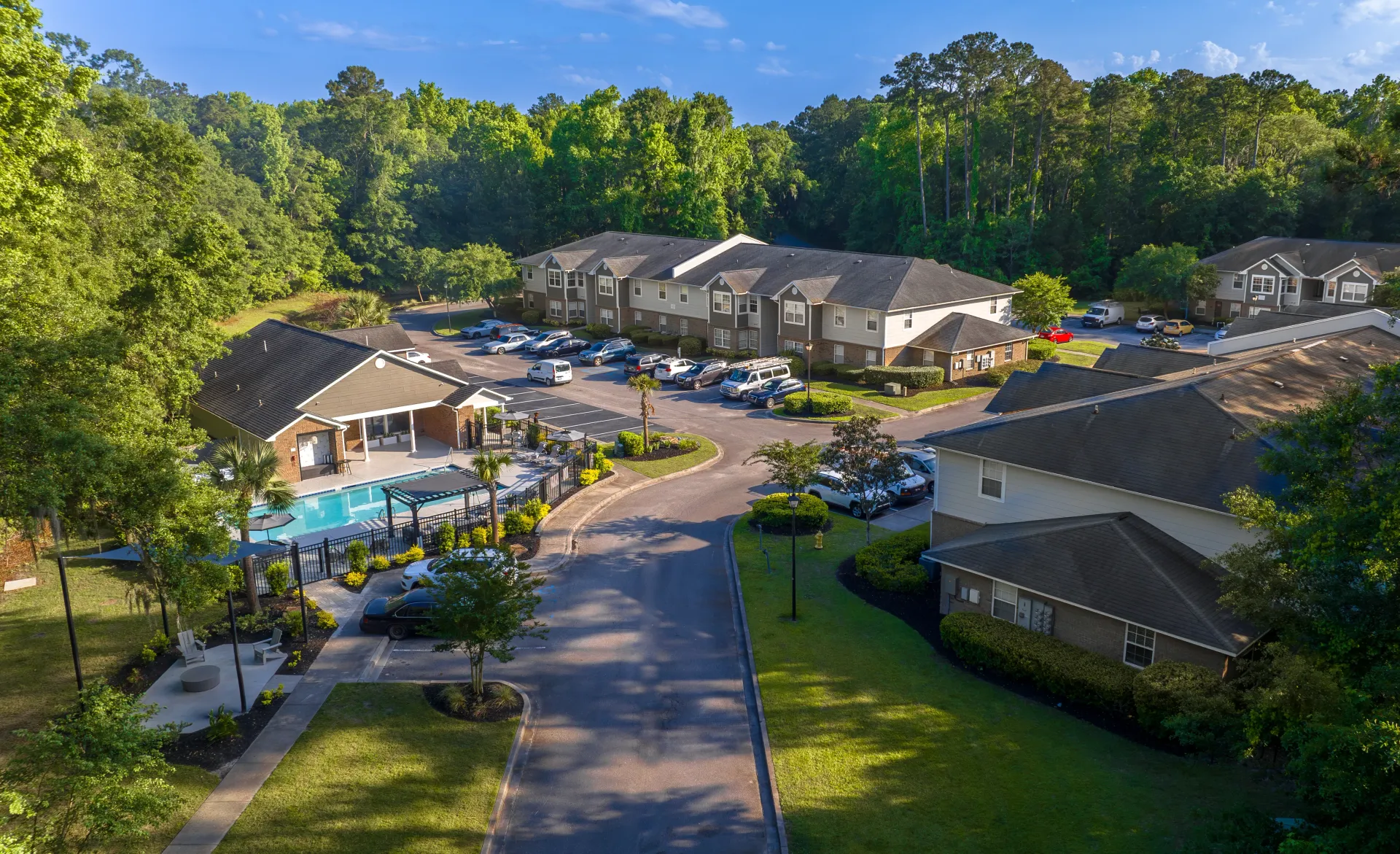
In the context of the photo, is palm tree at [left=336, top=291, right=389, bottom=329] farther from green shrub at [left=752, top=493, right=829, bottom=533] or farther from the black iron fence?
green shrub at [left=752, top=493, right=829, bottom=533]

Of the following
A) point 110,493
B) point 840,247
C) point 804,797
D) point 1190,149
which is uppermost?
point 1190,149

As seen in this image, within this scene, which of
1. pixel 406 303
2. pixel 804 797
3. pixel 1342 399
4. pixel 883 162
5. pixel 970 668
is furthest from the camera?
pixel 883 162

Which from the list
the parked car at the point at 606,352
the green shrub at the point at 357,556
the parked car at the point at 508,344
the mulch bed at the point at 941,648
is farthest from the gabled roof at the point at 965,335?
the green shrub at the point at 357,556

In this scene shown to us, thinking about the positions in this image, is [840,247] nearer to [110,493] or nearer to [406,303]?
[406,303]

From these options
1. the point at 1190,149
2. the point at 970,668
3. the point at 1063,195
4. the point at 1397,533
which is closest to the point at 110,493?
the point at 970,668

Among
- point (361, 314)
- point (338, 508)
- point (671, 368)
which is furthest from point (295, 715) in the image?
point (361, 314)

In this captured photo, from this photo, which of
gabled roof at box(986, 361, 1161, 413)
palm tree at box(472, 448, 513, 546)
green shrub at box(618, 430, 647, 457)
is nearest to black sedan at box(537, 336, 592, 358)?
green shrub at box(618, 430, 647, 457)

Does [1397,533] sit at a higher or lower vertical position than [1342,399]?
lower
